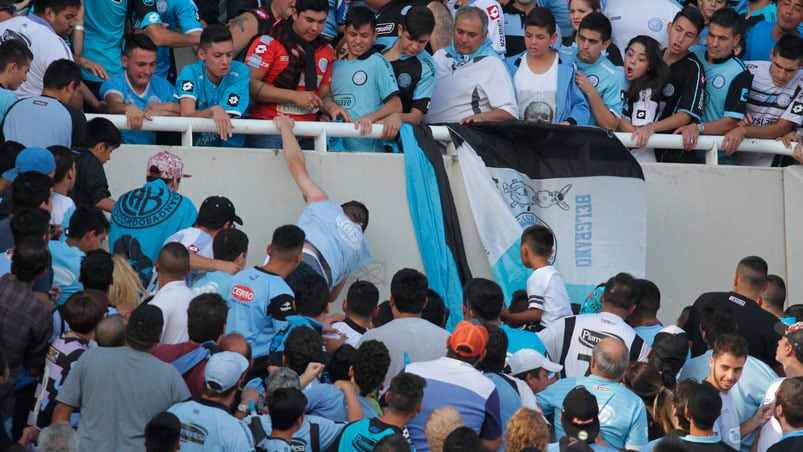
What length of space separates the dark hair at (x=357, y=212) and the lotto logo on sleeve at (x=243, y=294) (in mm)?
1870

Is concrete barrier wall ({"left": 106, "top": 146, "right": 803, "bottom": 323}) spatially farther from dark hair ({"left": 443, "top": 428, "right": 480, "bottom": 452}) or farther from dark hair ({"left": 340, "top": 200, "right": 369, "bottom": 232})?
dark hair ({"left": 443, "top": 428, "right": 480, "bottom": 452})

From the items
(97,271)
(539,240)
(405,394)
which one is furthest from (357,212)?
(405,394)

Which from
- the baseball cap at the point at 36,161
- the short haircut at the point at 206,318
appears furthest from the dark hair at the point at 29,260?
the baseball cap at the point at 36,161

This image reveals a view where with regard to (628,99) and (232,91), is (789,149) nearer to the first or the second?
Result: (628,99)

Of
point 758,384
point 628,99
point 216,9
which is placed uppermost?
point 216,9

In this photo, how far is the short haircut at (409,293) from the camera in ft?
27.8

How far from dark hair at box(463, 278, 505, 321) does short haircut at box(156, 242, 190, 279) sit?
5.73 ft

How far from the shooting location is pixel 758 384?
28.3 feet

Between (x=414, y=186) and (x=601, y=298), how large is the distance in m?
2.25

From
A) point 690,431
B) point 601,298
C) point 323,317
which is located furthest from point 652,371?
point 323,317

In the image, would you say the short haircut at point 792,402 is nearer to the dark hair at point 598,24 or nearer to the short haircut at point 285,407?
the short haircut at point 285,407

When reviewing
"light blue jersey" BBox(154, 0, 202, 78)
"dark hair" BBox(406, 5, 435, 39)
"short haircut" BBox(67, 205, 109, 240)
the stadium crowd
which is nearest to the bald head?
the stadium crowd

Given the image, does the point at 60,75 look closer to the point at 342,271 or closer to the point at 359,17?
the point at 342,271

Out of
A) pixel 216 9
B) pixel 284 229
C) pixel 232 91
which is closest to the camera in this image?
pixel 284 229
